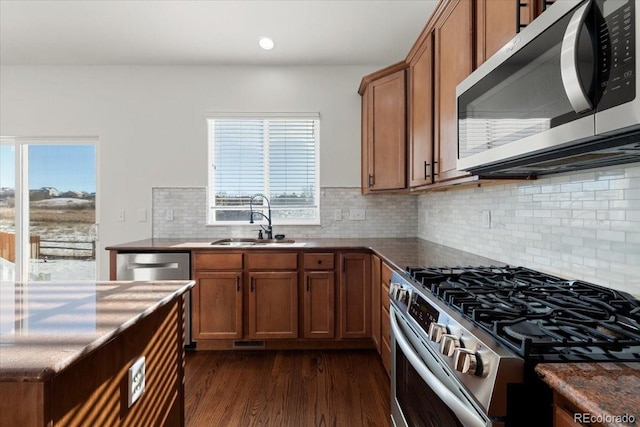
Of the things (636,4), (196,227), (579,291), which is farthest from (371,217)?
(636,4)

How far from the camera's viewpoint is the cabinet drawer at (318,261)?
2881 mm

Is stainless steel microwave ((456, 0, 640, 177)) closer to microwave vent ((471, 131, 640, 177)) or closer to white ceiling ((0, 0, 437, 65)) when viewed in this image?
microwave vent ((471, 131, 640, 177))

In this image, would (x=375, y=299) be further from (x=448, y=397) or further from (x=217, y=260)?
(x=448, y=397)

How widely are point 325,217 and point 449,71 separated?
74.2 inches

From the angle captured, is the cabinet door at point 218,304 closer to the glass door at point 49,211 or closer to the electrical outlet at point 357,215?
the electrical outlet at point 357,215

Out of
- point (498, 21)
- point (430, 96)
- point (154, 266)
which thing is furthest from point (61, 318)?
point (430, 96)

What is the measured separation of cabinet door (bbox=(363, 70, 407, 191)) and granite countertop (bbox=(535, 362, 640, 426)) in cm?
218

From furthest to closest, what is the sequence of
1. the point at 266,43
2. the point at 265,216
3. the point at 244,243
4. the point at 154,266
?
the point at 265,216, the point at 244,243, the point at 266,43, the point at 154,266

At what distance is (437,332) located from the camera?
3.41 ft

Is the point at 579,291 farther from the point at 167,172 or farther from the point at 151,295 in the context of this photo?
the point at 167,172

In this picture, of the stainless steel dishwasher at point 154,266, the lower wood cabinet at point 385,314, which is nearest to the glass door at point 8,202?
the stainless steel dishwasher at point 154,266

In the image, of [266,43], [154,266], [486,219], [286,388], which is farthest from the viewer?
[266,43]

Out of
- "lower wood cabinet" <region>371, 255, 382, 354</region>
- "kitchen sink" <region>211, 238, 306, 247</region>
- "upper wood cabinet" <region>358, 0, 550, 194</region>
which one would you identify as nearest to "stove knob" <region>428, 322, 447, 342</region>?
"upper wood cabinet" <region>358, 0, 550, 194</region>

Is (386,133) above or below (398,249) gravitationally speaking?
above
